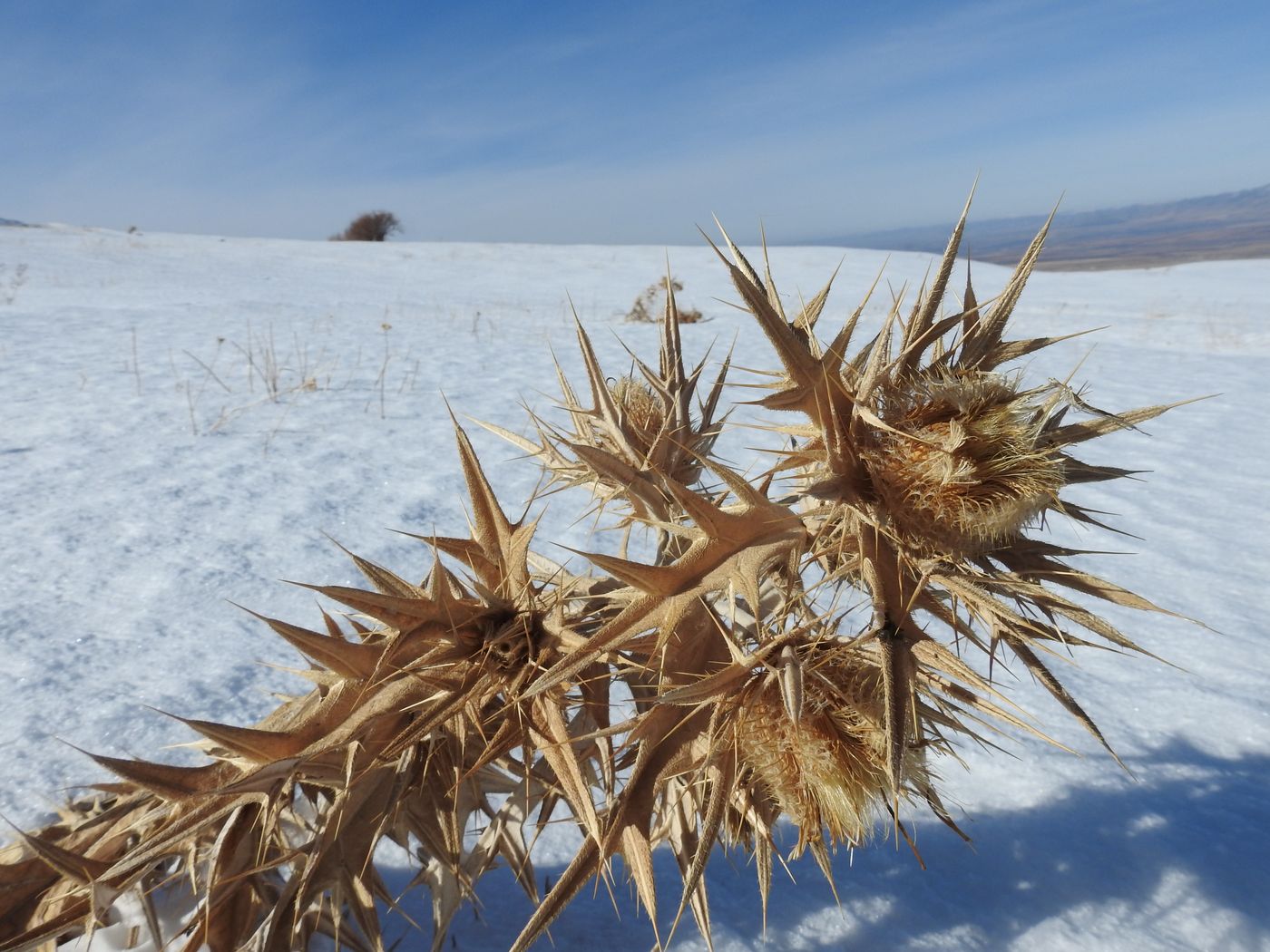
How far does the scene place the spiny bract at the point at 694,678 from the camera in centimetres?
84

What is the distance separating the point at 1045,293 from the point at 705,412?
1937 centimetres

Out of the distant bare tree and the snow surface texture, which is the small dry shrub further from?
the distant bare tree

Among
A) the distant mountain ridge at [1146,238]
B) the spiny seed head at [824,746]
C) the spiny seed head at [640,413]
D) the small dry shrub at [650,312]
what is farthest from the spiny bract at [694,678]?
the distant mountain ridge at [1146,238]

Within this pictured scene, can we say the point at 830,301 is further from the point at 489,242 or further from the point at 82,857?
the point at 489,242

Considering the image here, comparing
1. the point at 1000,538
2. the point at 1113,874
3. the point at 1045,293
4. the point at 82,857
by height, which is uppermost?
the point at 1000,538

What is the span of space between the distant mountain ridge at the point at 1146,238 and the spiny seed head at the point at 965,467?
224 feet

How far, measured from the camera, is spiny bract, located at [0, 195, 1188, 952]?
2.76 feet

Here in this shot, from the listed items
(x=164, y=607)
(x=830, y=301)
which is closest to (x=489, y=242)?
(x=830, y=301)

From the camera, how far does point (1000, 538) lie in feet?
2.98

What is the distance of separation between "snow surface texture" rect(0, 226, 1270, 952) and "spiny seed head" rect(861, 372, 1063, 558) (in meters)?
0.69

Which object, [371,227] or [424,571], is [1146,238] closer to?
[371,227]

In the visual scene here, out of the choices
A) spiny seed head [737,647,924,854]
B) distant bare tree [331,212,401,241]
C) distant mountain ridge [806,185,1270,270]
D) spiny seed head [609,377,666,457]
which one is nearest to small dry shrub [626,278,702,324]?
spiny seed head [609,377,666,457]

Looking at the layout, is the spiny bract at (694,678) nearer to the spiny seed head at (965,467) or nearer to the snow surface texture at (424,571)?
the spiny seed head at (965,467)

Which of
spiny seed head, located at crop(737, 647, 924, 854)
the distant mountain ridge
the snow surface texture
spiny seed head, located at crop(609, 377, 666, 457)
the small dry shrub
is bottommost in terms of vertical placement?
the distant mountain ridge
